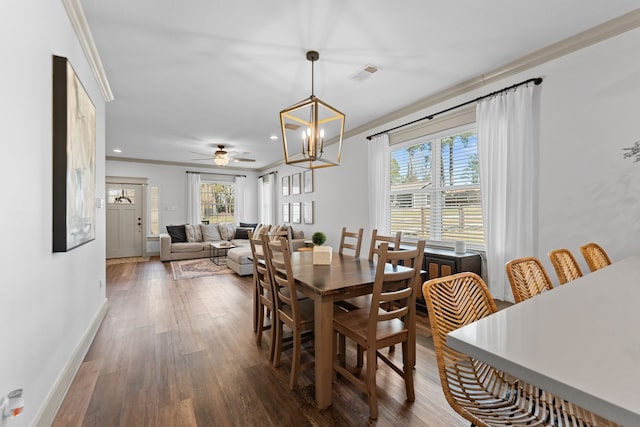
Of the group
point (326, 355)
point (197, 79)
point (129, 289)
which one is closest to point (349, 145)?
point (197, 79)

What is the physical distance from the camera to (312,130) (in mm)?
2344

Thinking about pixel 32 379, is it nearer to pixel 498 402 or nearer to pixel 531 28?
pixel 498 402

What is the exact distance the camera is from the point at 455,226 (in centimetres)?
349

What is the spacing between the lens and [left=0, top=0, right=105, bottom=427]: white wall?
3.95 feet

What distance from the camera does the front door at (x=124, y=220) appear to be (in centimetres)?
729

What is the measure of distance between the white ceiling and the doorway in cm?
423

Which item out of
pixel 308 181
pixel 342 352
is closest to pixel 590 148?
pixel 342 352

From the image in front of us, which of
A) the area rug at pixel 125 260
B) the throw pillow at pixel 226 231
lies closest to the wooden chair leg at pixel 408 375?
the throw pillow at pixel 226 231

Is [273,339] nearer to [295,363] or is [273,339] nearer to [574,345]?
[295,363]

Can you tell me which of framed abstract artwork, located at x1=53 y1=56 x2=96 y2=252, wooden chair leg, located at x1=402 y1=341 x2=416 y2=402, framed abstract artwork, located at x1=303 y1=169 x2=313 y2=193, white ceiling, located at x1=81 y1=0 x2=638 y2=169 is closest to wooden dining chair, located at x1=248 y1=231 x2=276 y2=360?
wooden chair leg, located at x1=402 y1=341 x2=416 y2=402

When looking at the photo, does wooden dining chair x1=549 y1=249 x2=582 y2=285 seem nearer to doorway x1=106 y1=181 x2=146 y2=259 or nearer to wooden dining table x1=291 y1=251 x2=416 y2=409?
wooden dining table x1=291 y1=251 x2=416 y2=409

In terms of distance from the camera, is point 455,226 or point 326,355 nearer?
point 326,355

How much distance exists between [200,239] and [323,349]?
21.9 feet

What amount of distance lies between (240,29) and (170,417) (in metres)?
2.76
